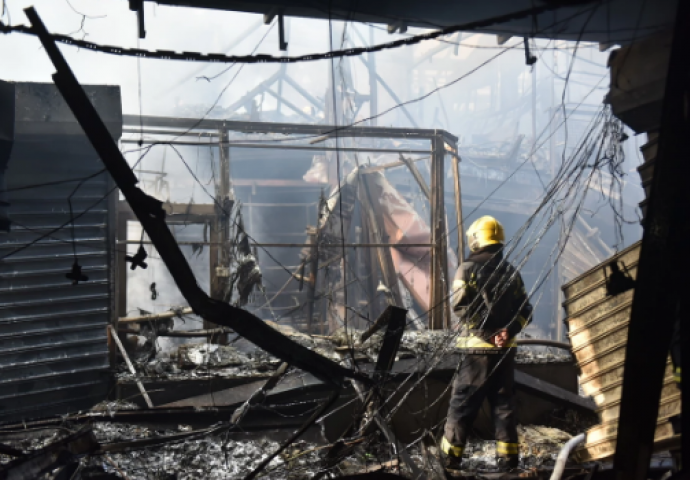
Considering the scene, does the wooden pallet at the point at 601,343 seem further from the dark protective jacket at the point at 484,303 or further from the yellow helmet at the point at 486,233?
the yellow helmet at the point at 486,233

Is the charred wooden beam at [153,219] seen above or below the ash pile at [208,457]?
above

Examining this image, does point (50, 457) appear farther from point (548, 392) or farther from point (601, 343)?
point (548, 392)

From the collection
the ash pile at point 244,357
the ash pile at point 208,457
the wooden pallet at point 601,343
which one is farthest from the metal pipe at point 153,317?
the wooden pallet at point 601,343

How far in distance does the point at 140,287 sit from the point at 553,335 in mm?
14801

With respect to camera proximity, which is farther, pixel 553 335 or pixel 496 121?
pixel 496 121

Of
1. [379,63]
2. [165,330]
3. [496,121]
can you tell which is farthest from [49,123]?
[379,63]

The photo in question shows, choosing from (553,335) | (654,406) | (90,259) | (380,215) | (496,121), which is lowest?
(553,335)

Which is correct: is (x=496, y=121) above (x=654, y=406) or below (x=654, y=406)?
above

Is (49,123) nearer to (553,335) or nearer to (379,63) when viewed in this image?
(553,335)

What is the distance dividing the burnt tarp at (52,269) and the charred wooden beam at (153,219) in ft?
10.6

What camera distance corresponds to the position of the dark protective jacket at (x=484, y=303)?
189 inches

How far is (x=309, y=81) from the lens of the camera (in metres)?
39.6

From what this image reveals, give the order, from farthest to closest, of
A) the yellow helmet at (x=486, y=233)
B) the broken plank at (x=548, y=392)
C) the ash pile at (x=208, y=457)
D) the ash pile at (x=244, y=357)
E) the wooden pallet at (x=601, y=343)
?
the broken plank at (x=548, y=392), the ash pile at (x=244, y=357), the yellow helmet at (x=486, y=233), the ash pile at (x=208, y=457), the wooden pallet at (x=601, y=343)

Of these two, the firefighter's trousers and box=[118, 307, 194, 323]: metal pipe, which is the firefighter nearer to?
the firefighter's trousers
